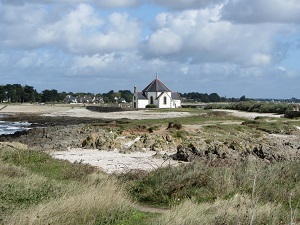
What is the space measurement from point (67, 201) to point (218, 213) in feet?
8.89

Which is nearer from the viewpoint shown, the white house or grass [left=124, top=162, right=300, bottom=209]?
grass [left=124, top=162, right=300, bottom=209]

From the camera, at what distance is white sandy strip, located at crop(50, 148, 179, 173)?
18.6 m

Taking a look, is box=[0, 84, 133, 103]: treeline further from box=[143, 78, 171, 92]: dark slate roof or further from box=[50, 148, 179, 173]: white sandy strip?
box=[50, 148, 179, 173]: white sandy strip

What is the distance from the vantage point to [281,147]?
20.3 meters

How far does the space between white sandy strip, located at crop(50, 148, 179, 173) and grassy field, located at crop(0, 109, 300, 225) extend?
11.6 feet

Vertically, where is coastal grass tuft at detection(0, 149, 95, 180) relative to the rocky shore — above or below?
above

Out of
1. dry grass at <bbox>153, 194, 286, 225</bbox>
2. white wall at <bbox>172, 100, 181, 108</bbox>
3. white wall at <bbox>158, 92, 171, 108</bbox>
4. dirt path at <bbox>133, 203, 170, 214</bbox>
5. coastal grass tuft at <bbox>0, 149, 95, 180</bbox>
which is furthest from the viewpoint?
white wall at <bbox>172, 100, 181, 108</bbox>

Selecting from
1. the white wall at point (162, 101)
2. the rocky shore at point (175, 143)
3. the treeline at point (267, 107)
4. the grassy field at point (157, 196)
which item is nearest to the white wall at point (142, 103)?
the white wall at point (162, 101)

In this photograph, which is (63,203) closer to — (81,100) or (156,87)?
(156,87)

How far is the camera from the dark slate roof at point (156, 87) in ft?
293

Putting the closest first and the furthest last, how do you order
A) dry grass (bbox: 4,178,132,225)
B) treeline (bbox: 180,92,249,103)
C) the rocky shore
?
dry grass (bbox: 4,178,132,225) < the rocky shore < treeline (bbox: 180,92,249,103)

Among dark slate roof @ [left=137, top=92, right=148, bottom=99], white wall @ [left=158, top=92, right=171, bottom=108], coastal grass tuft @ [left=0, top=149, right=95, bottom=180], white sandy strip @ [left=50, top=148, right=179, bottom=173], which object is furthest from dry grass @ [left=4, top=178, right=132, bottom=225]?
dark slate roof @ [left=137, top=92, right=148, bottom=99]

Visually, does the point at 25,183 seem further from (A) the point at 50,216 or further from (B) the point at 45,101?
(B) the point at 45,101

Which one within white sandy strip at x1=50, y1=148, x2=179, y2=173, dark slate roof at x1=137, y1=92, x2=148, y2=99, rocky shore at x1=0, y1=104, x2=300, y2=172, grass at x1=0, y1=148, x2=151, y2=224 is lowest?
white sandy strip at x1=50, y1=148, x2=179, y2=173
